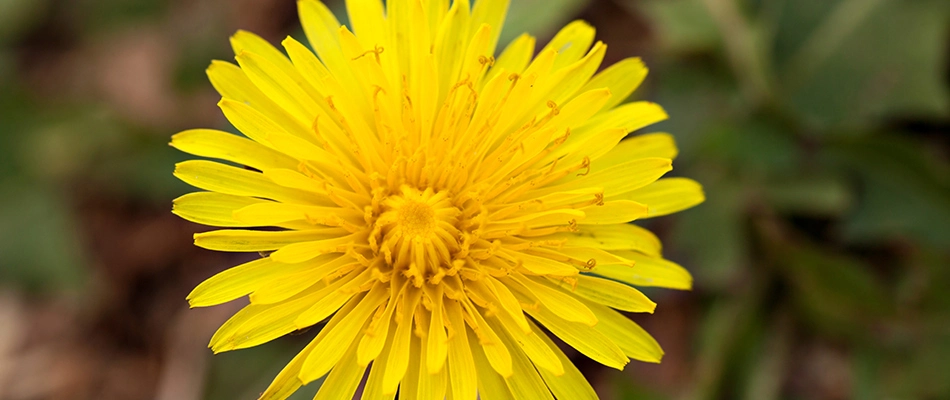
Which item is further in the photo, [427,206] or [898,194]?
[898,194]

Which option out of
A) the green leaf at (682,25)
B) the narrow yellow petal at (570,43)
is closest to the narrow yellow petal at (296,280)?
the narrow yellow petal at (570,43)

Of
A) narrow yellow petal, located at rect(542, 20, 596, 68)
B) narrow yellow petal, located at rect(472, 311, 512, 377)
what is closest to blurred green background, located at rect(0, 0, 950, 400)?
narrow yellow petal, located at rect(542, 20, 596, 68)

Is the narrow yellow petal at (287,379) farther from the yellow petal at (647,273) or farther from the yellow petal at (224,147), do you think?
the yellow petal at (647,273)

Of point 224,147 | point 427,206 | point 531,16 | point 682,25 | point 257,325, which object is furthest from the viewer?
point 682,25

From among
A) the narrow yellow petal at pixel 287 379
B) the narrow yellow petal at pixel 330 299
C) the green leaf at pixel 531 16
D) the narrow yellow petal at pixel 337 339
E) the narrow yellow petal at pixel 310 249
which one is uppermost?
the green leaf at pixel 531 16

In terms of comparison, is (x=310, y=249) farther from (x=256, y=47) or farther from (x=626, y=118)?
(x=626, y=118)

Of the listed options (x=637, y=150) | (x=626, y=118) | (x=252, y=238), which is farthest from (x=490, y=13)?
(x=252, y=238)

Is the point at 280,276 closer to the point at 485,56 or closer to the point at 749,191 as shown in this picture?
the point at 485,56

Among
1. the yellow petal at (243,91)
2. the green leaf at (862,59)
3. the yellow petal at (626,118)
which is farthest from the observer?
the green leaf at (862,59)
